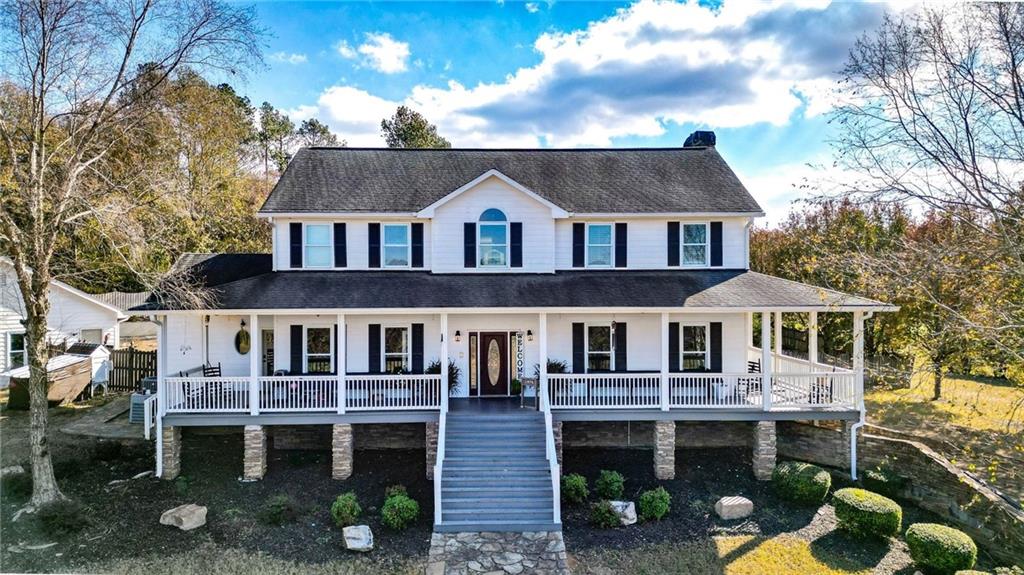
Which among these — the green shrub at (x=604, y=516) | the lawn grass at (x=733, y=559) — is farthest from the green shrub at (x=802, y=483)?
the green shrub at (x=604, y=516)

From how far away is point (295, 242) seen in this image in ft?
53.2

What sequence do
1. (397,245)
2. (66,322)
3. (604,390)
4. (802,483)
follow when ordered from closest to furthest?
(802,483) → (604,390) → (397,245) → (66,322)

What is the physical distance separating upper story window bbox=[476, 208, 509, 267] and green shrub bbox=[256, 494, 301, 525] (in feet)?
26.5

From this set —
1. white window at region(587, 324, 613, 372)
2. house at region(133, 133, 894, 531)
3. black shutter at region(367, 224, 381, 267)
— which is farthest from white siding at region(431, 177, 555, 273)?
Answer: white window at region(587, 324, 613, 372)

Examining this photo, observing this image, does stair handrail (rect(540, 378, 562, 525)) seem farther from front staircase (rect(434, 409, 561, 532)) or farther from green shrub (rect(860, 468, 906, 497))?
green shrub (rect(860, 468, 906, 497))

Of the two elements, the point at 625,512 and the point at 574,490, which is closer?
the point at 625,512

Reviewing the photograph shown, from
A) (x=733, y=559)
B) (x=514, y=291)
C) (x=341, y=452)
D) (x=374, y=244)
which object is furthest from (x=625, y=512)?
(x=374, y=244)

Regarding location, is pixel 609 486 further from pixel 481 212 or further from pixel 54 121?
pixel 54 121


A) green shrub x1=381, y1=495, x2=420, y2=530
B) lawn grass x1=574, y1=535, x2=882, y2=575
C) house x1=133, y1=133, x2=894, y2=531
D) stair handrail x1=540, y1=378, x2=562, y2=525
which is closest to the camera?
lawn grass x1=574, y1=535, x2=882, y2=575

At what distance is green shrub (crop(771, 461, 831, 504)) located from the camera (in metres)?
12.3

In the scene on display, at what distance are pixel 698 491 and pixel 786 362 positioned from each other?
230 inches

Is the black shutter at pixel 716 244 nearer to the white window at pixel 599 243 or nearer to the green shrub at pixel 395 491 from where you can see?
the white window at pixel 599 243

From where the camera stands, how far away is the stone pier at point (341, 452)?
1332cm

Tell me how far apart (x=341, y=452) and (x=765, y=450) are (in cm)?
1085
